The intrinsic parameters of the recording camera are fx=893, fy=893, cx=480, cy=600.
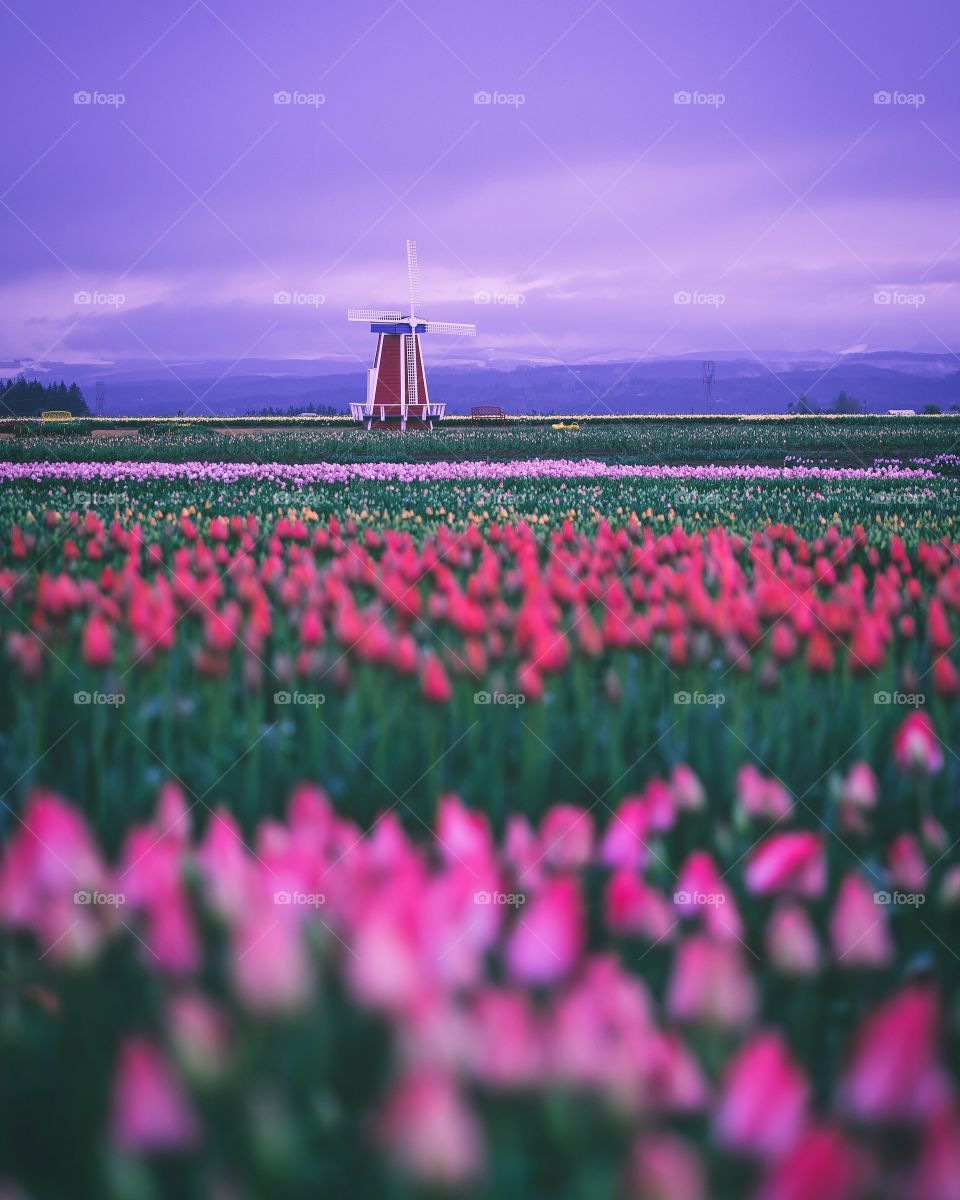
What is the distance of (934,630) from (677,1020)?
2392 mm

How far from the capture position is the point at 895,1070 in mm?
1070

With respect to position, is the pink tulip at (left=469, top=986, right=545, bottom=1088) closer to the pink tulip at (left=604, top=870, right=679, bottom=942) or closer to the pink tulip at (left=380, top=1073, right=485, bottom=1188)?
the pink tulip at (left=380, top=1073, right=485, bottom=1188)

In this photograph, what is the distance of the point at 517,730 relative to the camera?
3.00 m

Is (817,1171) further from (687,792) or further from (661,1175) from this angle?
(687,792)

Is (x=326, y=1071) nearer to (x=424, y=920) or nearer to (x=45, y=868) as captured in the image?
(x=424, y=920)

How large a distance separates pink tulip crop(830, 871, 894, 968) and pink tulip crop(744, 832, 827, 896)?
5.7 inches

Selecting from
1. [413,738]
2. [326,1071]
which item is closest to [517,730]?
[413,738]

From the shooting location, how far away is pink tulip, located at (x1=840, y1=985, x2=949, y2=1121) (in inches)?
41.4

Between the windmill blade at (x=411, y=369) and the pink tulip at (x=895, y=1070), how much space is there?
48833mm

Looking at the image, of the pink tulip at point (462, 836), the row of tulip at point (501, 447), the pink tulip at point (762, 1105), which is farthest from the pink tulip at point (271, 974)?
the row of tulip at point (501, 447)

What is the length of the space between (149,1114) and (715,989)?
2.54 ft

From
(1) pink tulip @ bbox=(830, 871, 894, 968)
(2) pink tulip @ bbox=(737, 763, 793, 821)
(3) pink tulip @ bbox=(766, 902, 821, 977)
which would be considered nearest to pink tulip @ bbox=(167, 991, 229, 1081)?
(3) pink tulip @ bbox=(766, 902, 821, 977)

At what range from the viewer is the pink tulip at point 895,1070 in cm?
105

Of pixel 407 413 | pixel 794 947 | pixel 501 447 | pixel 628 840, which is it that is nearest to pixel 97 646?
pixel 628 840
